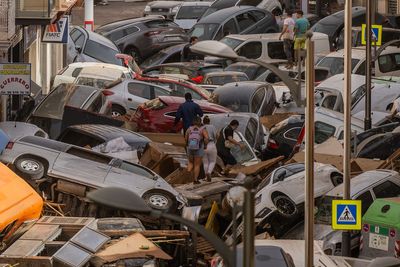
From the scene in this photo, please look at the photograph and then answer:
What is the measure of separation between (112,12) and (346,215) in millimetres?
46361

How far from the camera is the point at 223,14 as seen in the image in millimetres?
54000

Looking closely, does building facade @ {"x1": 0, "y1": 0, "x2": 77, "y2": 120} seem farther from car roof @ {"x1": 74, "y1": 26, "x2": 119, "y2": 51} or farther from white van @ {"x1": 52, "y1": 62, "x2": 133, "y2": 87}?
→ car roof @ {"x1": 74, "y1": 26, "x2": 119, "y2": 51}

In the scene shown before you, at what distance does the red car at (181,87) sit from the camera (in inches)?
1513

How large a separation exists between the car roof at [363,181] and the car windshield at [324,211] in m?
0.13

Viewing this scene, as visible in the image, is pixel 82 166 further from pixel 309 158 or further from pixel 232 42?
pixel 232 42

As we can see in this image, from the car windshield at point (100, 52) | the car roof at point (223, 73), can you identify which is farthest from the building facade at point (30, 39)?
the car roof at point (223, 73)

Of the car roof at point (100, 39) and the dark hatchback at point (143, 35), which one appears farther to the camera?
the dark hatchback at point (143, 35)

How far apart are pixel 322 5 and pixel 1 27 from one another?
31.9 meters

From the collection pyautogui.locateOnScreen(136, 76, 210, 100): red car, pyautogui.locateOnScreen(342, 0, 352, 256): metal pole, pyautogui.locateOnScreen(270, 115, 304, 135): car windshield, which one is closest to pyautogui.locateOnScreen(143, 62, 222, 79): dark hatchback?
pyautogui.locateOnScreen(136, 76, 210, 100): red car

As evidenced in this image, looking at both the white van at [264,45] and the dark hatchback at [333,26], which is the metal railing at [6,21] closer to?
the white van at [264,45]

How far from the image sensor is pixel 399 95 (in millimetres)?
37750

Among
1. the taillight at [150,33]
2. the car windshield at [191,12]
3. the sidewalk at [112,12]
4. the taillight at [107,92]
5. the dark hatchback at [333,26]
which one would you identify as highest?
the taillight at [107,92]

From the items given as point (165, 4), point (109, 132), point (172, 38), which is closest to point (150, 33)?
point (172, 38)

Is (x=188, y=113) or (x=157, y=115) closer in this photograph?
(x=188, y=113)
